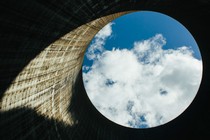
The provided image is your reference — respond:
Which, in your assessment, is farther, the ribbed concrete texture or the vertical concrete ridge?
the vertical concrete ridge

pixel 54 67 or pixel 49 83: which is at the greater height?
pixel 54 67

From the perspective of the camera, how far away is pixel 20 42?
598cm

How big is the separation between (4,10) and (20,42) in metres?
1.42

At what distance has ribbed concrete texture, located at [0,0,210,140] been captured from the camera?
229 inches

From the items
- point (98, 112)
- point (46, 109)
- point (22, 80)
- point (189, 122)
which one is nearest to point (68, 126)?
point (46, 109)

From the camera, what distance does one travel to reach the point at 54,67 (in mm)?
9289

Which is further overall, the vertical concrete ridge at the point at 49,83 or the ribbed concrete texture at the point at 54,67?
the vertical concrete ridge at the point at 49,83

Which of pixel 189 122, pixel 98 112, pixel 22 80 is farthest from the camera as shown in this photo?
pixel 98 112

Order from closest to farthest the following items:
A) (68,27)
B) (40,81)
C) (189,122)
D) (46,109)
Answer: (68,27) < (40,81) < (46,109) < (189,122)

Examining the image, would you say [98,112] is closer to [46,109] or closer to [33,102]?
[46,109]

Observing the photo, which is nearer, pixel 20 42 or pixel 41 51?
pixel 20 42

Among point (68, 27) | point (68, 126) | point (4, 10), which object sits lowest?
point (68, 126)

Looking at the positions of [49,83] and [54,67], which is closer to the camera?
[54,67]

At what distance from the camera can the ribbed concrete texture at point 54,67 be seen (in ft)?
19.0
